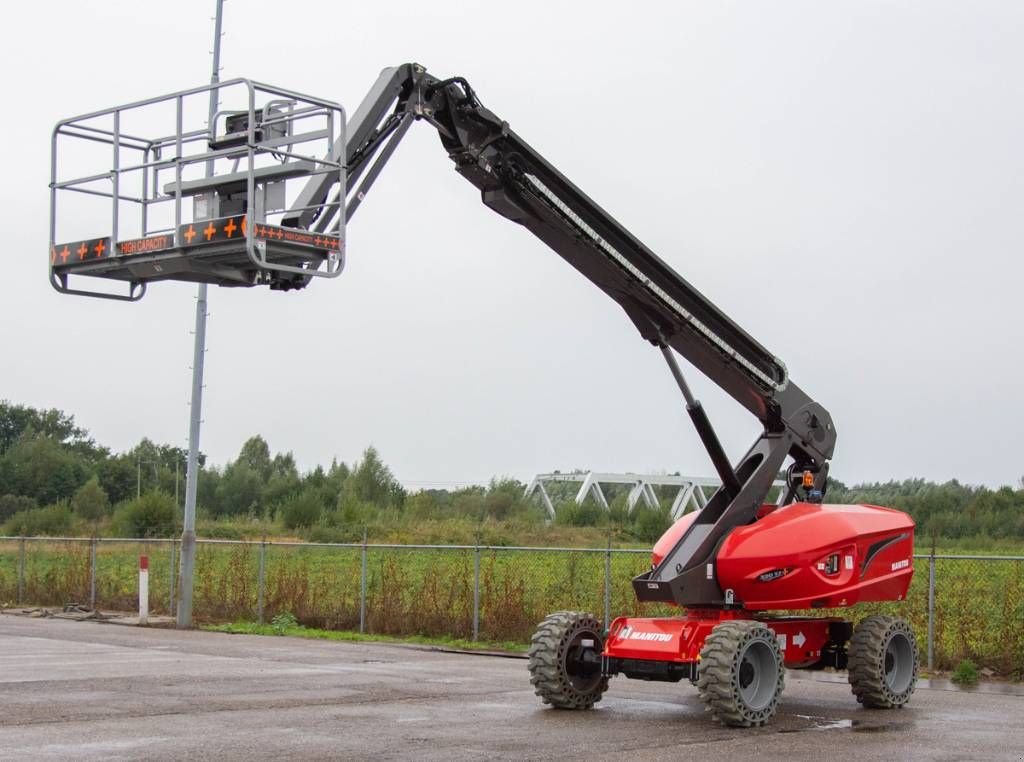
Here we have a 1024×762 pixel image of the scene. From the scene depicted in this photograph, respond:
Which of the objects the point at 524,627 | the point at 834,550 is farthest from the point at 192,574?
the point at 834,550

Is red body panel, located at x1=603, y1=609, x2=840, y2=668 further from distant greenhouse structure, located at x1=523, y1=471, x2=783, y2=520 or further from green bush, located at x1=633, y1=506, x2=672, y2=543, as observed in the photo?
distant greenhouse structure, located at x1=523, y1=471, x2=783, y2=520

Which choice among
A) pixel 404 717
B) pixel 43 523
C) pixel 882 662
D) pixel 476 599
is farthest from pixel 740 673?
pixel 43 523

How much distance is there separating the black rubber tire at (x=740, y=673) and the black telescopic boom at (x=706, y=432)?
2.00 m

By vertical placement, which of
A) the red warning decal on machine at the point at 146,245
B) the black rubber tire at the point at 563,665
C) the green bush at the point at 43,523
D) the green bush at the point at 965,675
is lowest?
the green bush at the point at 965,675

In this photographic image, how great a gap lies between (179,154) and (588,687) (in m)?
6.76

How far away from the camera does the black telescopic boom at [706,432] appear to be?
1520 centimetres

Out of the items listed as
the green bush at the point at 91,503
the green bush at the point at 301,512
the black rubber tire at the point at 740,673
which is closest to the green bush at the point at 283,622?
the black rubber tire at the point at 740,673

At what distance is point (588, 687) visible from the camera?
49.0 feet

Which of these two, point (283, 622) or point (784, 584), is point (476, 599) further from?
point (784, 584)

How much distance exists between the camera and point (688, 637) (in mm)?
14008

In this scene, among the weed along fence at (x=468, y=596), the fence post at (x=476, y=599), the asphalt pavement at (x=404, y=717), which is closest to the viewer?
the asphalt pavement at (x=404, y=717)

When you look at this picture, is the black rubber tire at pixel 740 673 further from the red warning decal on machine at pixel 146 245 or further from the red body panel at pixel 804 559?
the red warning decal on machine at pixel 146 245

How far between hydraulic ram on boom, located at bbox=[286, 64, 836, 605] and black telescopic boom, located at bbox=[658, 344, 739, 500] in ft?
0.03

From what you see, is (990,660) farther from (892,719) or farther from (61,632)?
(61,632)
